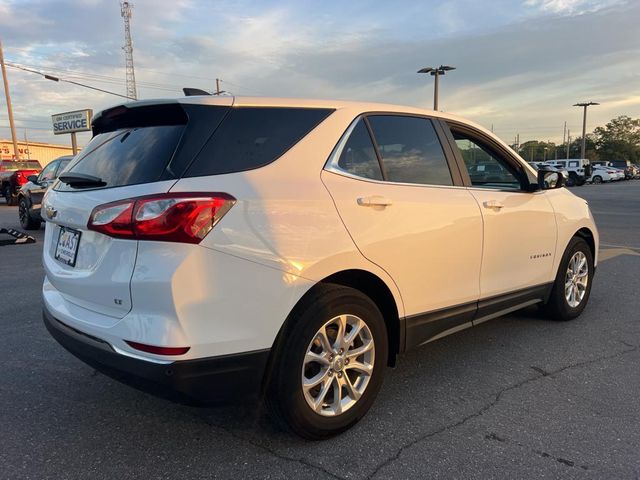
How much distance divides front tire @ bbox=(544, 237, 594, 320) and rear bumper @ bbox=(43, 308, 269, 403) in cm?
322

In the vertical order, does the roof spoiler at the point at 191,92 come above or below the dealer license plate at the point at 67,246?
above

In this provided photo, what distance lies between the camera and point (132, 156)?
102 inches

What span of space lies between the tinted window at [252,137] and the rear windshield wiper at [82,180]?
63cm

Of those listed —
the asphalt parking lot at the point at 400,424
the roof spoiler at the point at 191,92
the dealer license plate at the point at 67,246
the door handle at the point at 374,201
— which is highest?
the roof spoiler at the point at 191,92

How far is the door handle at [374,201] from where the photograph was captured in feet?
9.13

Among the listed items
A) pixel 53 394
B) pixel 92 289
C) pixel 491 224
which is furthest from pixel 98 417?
pixel 491 224

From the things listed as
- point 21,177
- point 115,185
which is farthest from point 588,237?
point 21,177

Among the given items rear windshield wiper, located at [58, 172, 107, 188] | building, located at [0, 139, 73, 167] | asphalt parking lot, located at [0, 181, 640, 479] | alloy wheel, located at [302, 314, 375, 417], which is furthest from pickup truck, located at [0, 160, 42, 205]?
building, located at [0, 139, 73, 167]

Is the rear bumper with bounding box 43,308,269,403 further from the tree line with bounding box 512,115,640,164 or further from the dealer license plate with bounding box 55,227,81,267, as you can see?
the tree line with bounding box 512,115,640,164

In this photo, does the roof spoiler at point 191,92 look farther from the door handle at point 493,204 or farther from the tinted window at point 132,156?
the door handle at point 493,204

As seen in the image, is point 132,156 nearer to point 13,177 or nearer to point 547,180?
point 547,180

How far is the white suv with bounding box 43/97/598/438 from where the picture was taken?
2.25 meters

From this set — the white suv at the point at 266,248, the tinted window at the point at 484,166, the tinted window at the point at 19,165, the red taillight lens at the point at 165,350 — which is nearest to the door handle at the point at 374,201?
the white suv at the point at 266,248

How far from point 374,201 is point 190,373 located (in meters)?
1.34
